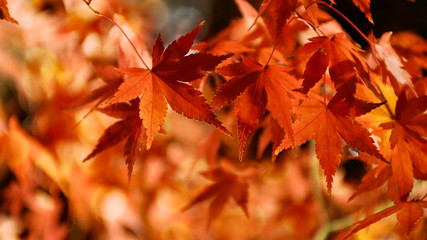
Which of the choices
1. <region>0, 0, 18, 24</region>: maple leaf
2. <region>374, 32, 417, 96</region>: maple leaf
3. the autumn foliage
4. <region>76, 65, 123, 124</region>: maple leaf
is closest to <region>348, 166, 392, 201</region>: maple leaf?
the autumn foliage

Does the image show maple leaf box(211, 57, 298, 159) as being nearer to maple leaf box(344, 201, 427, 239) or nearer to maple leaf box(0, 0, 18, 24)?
maple leaf box(344, 201, 427, 239)

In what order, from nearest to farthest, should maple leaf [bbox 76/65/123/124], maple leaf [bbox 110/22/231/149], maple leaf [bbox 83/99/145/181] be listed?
maple leaf [bbox 110/22/231/149], maple leaf [bbox 83/99/145/181], maple leaf [bbox 76/65/123/124]

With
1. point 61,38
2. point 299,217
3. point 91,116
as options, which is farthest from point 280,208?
point 61,38

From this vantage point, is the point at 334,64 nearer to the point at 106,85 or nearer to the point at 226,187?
the point at 106,85

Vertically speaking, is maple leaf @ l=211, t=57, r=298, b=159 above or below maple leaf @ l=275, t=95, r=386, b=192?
above

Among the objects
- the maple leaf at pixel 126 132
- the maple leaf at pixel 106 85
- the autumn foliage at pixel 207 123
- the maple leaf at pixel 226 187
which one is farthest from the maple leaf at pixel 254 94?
the maple leaf at pixel 226 187

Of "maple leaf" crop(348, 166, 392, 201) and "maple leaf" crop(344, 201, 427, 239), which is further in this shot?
"maple leaf" crop(348, 166, 392, 201)

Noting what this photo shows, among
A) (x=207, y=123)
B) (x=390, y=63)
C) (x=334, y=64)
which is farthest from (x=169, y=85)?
(x=390, y=63)

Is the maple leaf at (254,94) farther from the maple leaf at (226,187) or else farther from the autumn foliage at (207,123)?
the maple leaf at (226,187)
